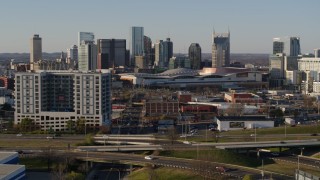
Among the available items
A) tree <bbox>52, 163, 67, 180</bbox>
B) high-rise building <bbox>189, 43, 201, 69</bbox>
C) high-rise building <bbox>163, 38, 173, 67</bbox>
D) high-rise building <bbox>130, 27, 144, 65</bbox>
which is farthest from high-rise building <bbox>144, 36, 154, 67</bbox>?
tree <bbox>52, 163, 67, 180</bbox>

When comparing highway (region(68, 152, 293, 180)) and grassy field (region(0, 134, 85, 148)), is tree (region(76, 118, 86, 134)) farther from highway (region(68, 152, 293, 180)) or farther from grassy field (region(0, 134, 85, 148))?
highway (region(68, 152, 293, 180))

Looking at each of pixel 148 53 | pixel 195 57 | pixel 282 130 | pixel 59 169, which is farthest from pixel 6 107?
pixel 148 53

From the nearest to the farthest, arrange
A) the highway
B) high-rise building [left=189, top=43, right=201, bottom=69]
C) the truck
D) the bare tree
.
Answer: the bare tree → the highway → the truck → high-rise building [left=189, top=43, right=201, bottom=69]

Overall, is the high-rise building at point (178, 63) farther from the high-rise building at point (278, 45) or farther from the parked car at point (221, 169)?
the parked car at point (221, 169)

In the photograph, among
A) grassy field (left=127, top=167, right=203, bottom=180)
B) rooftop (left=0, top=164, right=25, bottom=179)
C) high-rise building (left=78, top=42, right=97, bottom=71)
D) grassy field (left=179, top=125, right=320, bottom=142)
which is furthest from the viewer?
high-rise building (left=78, top=42, right=97, bottom=71)

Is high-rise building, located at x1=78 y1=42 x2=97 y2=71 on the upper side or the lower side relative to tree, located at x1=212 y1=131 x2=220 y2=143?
upper

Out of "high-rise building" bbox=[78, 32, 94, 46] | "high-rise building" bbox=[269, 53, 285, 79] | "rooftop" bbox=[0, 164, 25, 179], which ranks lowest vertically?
"rooftop" bbox=[0, 164, 25, 179]

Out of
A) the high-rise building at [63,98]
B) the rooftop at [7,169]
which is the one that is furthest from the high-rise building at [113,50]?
the rooftop at [7,169]
